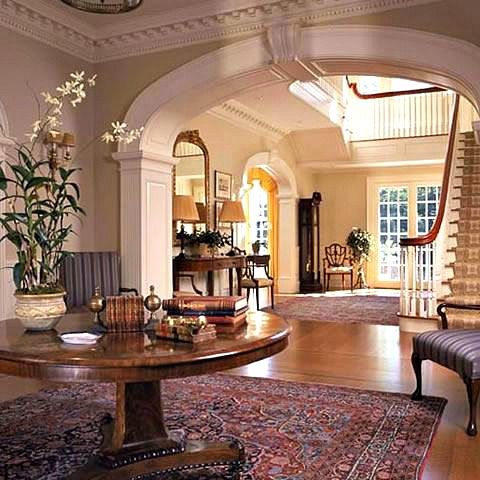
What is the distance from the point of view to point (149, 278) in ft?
17.1

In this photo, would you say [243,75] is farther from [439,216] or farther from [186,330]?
[186,330]

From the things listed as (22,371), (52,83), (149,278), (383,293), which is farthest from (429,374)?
(383,293)

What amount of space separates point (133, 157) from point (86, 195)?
635 millimetres

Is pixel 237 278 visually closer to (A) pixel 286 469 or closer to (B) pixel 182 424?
(B) pixel 182 424

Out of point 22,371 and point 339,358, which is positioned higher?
point 22,371

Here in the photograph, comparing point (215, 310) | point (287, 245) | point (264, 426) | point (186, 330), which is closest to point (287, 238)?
point (287, 245)

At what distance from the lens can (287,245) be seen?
10.9 m

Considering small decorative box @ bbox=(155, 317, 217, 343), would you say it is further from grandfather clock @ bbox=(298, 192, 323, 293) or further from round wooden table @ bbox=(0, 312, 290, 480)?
grandfather clock @ bbox=(298, 192, 323, 293)

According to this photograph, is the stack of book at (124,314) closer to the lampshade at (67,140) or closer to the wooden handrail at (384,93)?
the lampshade at (67,140)

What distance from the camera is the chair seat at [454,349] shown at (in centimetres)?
311

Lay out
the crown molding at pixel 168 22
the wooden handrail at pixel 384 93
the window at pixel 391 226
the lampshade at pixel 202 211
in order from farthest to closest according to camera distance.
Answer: the window at pixel 391 226 → the wooden handrail at pixel 384 93 → the lampshade at pixel 202 211 → the crown molding at pixel 168 22

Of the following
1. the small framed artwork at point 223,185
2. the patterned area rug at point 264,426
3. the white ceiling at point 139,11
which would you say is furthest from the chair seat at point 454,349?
the small framed artwork at point 223,185

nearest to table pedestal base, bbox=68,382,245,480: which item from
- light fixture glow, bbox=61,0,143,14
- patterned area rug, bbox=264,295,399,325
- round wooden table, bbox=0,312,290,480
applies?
round wooden table, bbox=0,312,290,480

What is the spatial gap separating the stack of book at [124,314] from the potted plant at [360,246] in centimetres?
918
